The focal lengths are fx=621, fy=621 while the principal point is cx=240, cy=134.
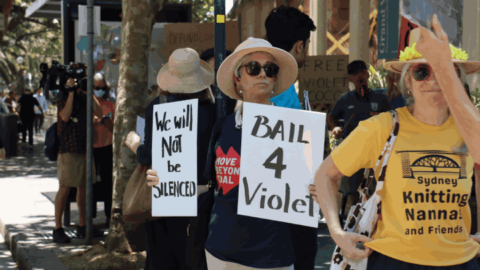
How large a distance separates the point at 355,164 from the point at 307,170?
0.50 m

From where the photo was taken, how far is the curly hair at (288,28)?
3.64 metres

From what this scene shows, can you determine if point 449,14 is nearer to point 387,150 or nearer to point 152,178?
point 152,178

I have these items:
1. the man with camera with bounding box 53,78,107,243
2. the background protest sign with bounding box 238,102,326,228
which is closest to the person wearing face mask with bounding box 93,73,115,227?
the man with camera with bounding box 53,78,107,243

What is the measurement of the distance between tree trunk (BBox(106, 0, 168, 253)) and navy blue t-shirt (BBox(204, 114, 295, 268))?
3.26 metres

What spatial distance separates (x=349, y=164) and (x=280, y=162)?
55cm

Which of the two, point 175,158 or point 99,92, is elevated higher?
point 99,92

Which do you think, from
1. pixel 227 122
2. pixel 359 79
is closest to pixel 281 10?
pixel 227 122

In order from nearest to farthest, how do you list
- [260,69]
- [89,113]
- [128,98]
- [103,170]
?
[260,69]
[128,98]
[89,113]
[103,170]

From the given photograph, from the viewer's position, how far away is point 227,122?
3.25 meters

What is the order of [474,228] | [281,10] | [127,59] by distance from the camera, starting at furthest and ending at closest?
1. [127,59]
2. [281,10]
3. [474,228]

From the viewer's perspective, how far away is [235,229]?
10.0 feet

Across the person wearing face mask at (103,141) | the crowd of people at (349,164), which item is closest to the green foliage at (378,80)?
the person wearing face mask at (103,141)

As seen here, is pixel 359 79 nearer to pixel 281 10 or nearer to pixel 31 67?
pixel 281 10

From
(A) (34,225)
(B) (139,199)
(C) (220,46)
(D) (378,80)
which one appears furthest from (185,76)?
(D) (378,80)
